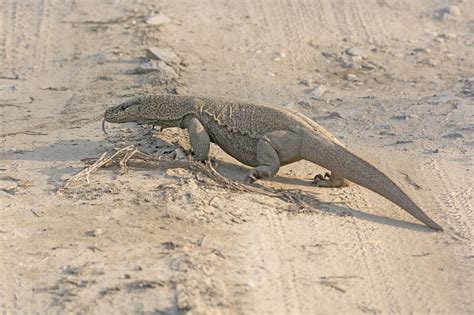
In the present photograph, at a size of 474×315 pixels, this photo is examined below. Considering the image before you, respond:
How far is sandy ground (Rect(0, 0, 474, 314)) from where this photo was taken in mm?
6551

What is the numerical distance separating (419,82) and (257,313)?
751cm

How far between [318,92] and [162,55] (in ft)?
8.01

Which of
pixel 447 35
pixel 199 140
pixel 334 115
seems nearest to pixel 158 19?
pixel 334 115

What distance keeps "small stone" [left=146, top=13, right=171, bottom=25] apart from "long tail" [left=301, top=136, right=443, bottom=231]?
21.2 feet

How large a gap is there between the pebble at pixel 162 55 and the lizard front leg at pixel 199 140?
3984 millimetres

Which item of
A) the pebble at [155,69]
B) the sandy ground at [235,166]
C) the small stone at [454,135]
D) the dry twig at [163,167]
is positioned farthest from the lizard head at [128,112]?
the small stone at [454,135]

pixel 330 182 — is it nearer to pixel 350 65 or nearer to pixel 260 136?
pixel 260 136

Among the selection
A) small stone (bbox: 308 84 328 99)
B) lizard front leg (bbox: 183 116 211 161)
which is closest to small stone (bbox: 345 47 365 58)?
small stone (bbox: 308 84 328 99)

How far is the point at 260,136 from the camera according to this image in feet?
28.7

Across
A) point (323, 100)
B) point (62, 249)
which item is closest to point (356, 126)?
point (323, 100)

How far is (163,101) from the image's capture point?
9.35 meters

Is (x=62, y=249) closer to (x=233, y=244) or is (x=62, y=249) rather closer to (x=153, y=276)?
(x=153, y=276)

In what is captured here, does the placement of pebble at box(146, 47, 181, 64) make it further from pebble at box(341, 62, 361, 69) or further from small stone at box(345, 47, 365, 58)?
small stone at box(345, 47, 365, 58)

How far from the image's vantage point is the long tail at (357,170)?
25.9ft
